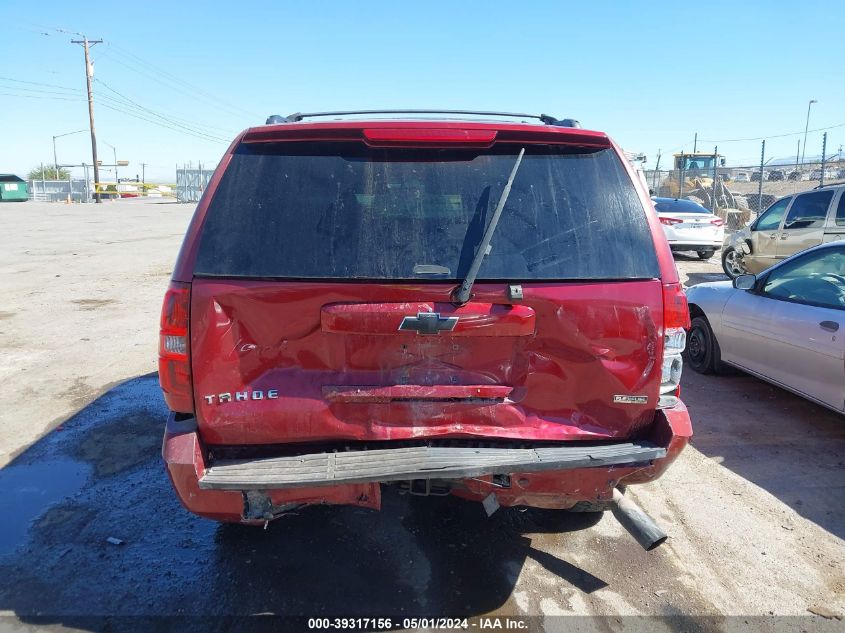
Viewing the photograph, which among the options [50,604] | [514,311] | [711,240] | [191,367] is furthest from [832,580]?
[711,240]

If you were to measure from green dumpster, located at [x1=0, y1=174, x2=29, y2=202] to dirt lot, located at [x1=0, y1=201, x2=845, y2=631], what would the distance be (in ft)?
172

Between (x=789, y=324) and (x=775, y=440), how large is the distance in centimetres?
99

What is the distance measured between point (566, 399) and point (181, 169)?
5753cm

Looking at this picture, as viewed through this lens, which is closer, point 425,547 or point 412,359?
point 412,359

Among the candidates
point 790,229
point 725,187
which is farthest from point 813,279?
point 725,187

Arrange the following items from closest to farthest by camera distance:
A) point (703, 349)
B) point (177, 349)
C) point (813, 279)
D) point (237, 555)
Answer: point (177, 349), point (237, 555), point (813, 279), point (703, 349)

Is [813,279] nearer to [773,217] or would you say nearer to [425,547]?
[425,547]

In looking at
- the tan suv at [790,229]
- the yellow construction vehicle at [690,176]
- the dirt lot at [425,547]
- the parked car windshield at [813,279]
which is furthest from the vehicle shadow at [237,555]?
the yellow construction vehicle at [690,176]

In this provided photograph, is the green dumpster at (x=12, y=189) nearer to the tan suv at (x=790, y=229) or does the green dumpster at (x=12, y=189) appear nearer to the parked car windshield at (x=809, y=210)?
the tan suv at (x=790, y=229)

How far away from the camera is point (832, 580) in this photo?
125 inches

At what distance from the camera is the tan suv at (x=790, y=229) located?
34.6ft

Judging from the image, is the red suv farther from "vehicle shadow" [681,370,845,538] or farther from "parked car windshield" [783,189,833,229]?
"parked car windshield" [783,189,833,229]

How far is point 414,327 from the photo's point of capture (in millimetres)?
2551

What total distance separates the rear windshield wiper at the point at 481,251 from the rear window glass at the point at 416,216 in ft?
0.11
